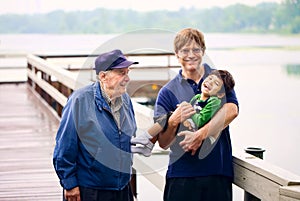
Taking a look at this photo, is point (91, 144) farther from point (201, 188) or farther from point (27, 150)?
point (27, 150)

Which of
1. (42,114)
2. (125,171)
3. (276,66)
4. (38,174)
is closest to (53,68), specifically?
(42,114)

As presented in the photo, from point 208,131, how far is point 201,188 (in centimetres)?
33

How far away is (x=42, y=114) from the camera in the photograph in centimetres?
1282

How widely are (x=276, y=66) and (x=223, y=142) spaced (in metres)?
58.8

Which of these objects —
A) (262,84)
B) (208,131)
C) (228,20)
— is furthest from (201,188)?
(228,20)

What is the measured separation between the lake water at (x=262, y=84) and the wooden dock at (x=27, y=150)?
55.9 inches

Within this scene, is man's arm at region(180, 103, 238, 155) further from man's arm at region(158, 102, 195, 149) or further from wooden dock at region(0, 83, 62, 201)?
wooden dock at region(0, 83, 62, 201)

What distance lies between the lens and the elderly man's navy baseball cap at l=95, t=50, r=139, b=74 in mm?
4234

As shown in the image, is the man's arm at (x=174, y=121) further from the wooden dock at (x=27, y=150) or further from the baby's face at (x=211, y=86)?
the wooden dock at (x=27, y=150)

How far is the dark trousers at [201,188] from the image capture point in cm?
430

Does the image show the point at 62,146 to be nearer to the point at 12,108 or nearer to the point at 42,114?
the point at 42,114

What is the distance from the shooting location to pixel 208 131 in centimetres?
421

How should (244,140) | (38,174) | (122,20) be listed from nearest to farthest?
1. (38,174)
2. (244,140)
3. (122,20)

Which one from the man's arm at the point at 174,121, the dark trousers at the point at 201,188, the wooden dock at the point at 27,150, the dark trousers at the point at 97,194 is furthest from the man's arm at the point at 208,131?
the wooden dock at the point at 27,150
